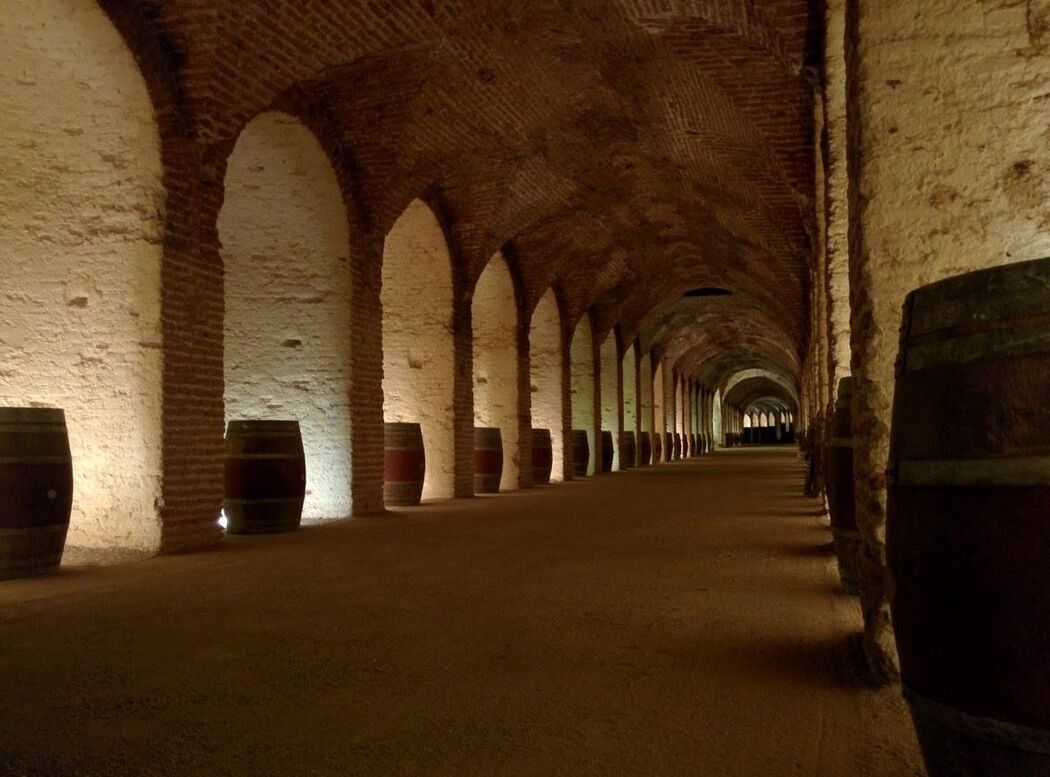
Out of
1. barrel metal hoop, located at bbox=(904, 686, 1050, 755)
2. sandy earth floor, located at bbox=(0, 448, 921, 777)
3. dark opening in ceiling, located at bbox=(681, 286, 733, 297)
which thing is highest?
dark opening in ceiling, located at bbox=(681, 286, 733, 297)

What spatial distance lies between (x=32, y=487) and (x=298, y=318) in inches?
146

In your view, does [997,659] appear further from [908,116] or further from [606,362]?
[606,362]

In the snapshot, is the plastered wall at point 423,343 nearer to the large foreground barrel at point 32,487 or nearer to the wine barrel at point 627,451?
the large foreground barrel at point 32,487

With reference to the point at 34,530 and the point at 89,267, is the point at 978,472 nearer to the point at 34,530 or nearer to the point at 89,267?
the point at 34,530

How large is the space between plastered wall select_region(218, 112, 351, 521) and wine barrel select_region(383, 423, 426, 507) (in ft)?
3.76

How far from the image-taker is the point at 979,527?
125 cm

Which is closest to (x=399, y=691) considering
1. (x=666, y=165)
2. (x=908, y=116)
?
(x=908, y=116)

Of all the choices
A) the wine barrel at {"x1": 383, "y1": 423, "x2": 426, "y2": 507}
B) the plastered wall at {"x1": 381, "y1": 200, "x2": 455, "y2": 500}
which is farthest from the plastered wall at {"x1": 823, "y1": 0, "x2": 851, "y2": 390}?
the plastered wall at {"x1": 381, "y1": 200, "x2": 455, "y2": 500}

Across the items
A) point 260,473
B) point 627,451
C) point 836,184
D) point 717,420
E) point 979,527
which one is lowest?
point 627,451

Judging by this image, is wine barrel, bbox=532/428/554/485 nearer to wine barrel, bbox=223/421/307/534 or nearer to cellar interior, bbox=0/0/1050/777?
cellar interior, bbox=0/0/1050/777

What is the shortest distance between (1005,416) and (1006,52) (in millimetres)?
1788

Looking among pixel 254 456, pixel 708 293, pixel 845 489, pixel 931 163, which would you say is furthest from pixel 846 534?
pixel 708 293

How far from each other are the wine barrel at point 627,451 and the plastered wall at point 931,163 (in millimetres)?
17294

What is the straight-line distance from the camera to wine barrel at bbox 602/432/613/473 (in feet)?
58.0
